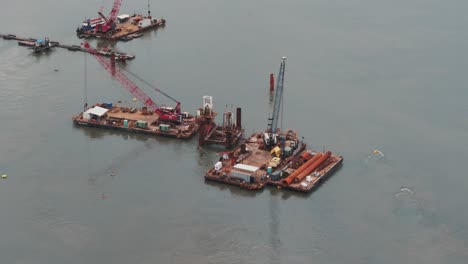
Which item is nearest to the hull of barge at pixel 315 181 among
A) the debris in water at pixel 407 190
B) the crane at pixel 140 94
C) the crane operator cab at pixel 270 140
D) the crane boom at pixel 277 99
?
the crane operator cab at pixel 270 140

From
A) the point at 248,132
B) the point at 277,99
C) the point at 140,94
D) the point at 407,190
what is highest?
the point at 277,99

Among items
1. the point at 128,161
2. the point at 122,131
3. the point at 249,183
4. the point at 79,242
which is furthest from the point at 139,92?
the point at 79,242

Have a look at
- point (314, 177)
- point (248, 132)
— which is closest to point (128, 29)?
point (248, 132)

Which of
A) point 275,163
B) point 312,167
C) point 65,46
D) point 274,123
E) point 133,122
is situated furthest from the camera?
point 65,46

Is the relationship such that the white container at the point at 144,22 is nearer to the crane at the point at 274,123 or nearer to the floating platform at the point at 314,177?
the crane at the point at 274,123

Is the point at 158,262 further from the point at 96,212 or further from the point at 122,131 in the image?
the point at 122,131

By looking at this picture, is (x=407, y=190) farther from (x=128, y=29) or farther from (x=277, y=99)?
(x=128, y=29)
